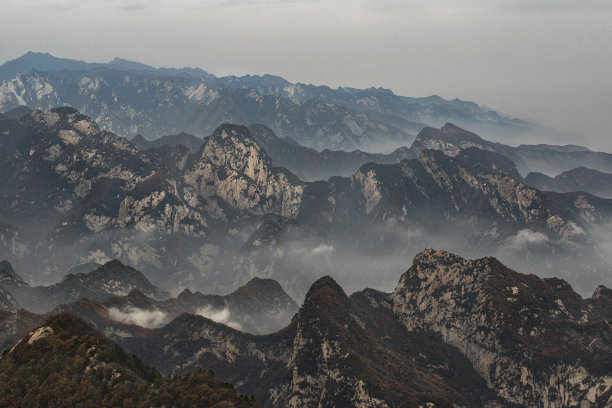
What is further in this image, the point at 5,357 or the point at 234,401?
the point at 5,357

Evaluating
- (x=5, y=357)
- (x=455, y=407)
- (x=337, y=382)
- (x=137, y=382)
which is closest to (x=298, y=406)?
(x=337, y=382)

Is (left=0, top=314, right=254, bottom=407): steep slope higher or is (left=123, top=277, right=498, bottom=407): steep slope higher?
(left=0, top=314, right=254, bottom=407): steep slope

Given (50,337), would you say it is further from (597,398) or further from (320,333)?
(597,398)

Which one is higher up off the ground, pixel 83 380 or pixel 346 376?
pixel 83 380

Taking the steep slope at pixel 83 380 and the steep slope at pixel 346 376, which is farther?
the steep slope at pixel 346 376

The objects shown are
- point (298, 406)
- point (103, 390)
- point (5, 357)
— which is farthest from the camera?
point (298, 406)

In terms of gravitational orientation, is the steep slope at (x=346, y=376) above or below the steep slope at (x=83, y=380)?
below

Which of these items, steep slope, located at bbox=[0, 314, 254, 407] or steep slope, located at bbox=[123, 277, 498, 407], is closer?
steep slope, located at bbox=[0, 314, 254, 407]

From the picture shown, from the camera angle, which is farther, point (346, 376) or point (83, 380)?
point (346, 376)
